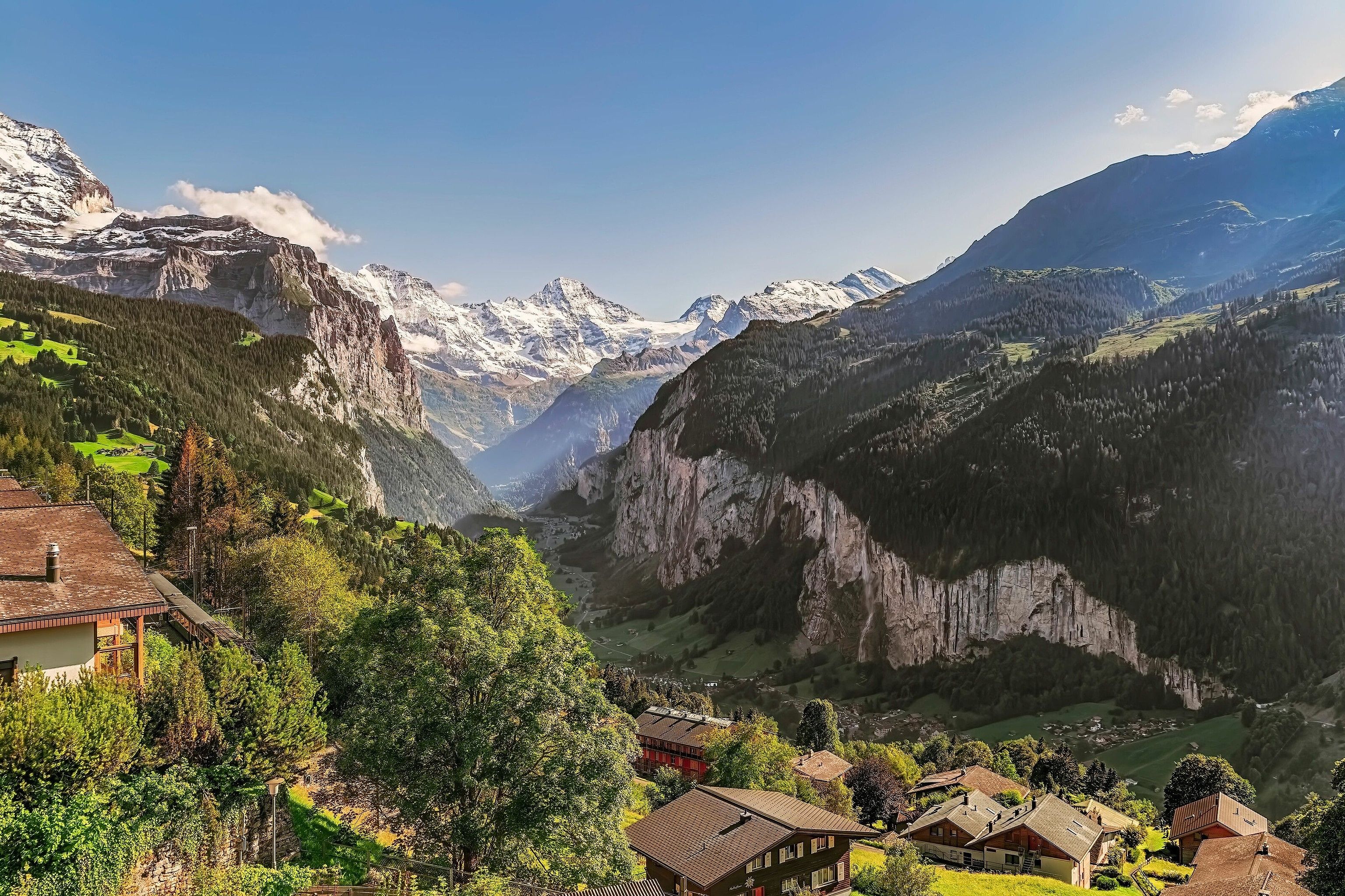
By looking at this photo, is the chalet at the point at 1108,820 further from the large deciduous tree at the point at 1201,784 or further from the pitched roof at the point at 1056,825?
the large deciduous tree at the point at 1201,784

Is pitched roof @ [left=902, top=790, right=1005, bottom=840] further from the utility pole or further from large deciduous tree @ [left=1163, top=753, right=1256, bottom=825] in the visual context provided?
the utility pole

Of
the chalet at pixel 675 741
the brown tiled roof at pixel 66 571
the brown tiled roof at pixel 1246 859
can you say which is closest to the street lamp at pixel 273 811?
the brown tiled roof at pixel 66 571

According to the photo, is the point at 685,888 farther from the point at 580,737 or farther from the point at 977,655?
the point at 977,655

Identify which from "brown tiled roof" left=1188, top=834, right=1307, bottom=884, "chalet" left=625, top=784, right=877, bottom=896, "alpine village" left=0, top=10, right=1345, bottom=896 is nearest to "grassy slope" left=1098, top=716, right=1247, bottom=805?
"alpine village" left=0, top=10, right=1345, bottom=896

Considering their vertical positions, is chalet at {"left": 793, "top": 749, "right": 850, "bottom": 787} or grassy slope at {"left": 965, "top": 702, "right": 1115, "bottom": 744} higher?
chalet at {"left": 793, "top": 749, "right": 850, "bottom": 787}

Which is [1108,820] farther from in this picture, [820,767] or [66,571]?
[66,571]
